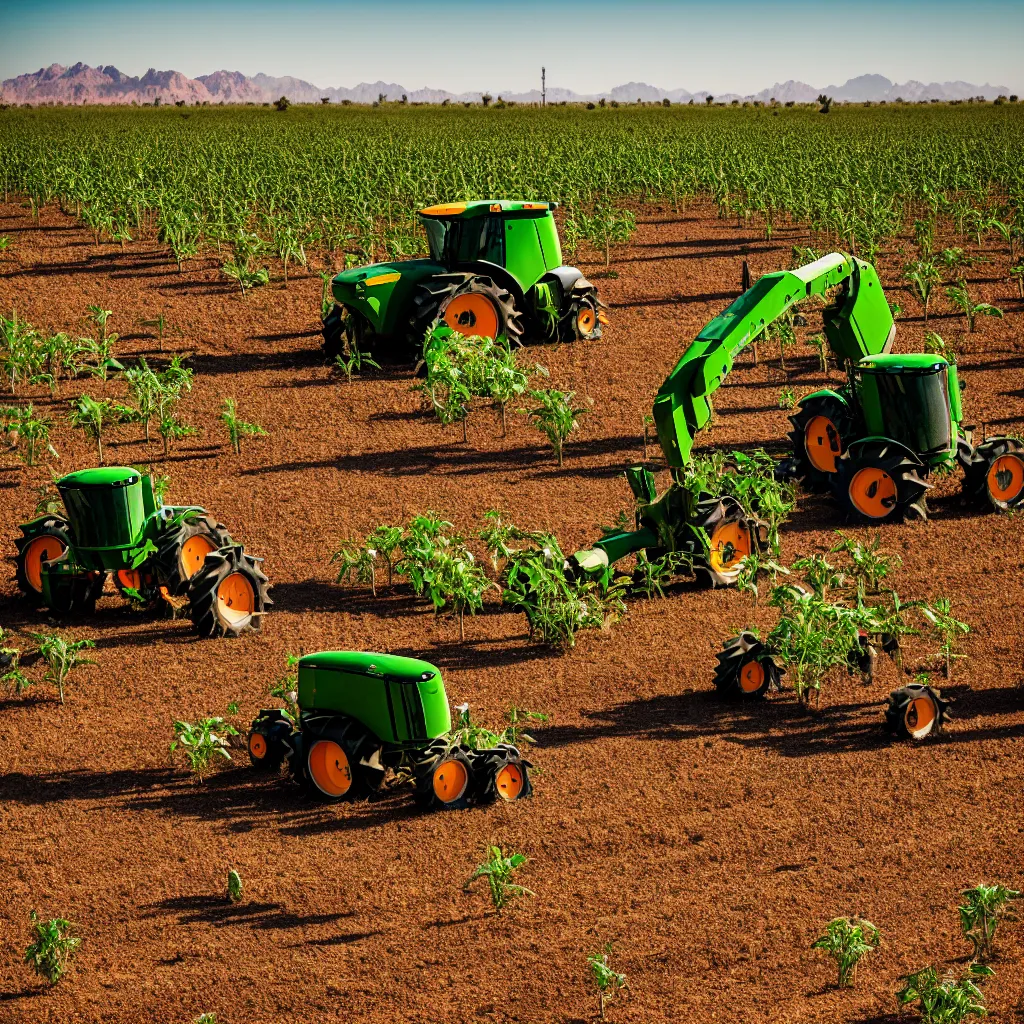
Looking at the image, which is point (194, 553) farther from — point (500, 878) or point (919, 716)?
point (919, 716)

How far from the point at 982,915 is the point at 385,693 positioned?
350 cm

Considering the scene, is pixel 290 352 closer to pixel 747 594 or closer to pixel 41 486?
pixel 41 486

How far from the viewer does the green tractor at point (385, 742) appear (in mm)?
8281

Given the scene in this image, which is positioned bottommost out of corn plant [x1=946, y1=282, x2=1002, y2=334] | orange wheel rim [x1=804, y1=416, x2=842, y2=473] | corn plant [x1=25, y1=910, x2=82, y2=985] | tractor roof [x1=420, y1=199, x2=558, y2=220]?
corn plant [x1=25, y1=910, x2=82, y2=985]

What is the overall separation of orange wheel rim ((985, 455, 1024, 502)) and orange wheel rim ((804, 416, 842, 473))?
1490 millimetres

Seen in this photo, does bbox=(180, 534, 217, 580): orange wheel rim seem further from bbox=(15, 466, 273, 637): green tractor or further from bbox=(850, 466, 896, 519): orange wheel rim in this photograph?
bbox=(850, 466, 896, 519): orange wheel rim

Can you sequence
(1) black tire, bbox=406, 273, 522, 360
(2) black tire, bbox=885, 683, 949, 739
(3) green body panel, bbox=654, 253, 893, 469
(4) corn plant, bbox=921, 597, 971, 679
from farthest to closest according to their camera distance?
(1) black tire, bbox=406, 273, 522, 360
(3) green body panel, bbox=654, 253, 893, 469
(4) corn plant, bbox=921, 597, 971, 679
(2) black tire, bbox=885, 683, 949, 739

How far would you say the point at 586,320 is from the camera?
1872cm

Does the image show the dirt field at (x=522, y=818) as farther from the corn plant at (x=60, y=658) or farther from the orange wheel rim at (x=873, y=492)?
the orange wheel rim at (x=873, y=492)

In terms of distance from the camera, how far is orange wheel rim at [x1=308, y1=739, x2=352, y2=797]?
844 cm

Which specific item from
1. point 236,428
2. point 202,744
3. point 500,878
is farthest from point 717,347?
point 236,428

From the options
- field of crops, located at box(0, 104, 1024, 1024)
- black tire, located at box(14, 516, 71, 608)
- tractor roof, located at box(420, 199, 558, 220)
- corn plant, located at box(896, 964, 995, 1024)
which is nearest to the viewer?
corn plant, located at box(896, 964, 995, 1024)

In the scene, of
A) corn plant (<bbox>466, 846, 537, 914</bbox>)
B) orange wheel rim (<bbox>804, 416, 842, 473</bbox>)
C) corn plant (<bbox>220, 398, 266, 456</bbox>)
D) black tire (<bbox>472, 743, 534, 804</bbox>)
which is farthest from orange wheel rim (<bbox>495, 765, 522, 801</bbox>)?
corn plant (<bbox>220, 398, 266, 456</bbox>)

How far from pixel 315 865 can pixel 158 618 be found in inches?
161
